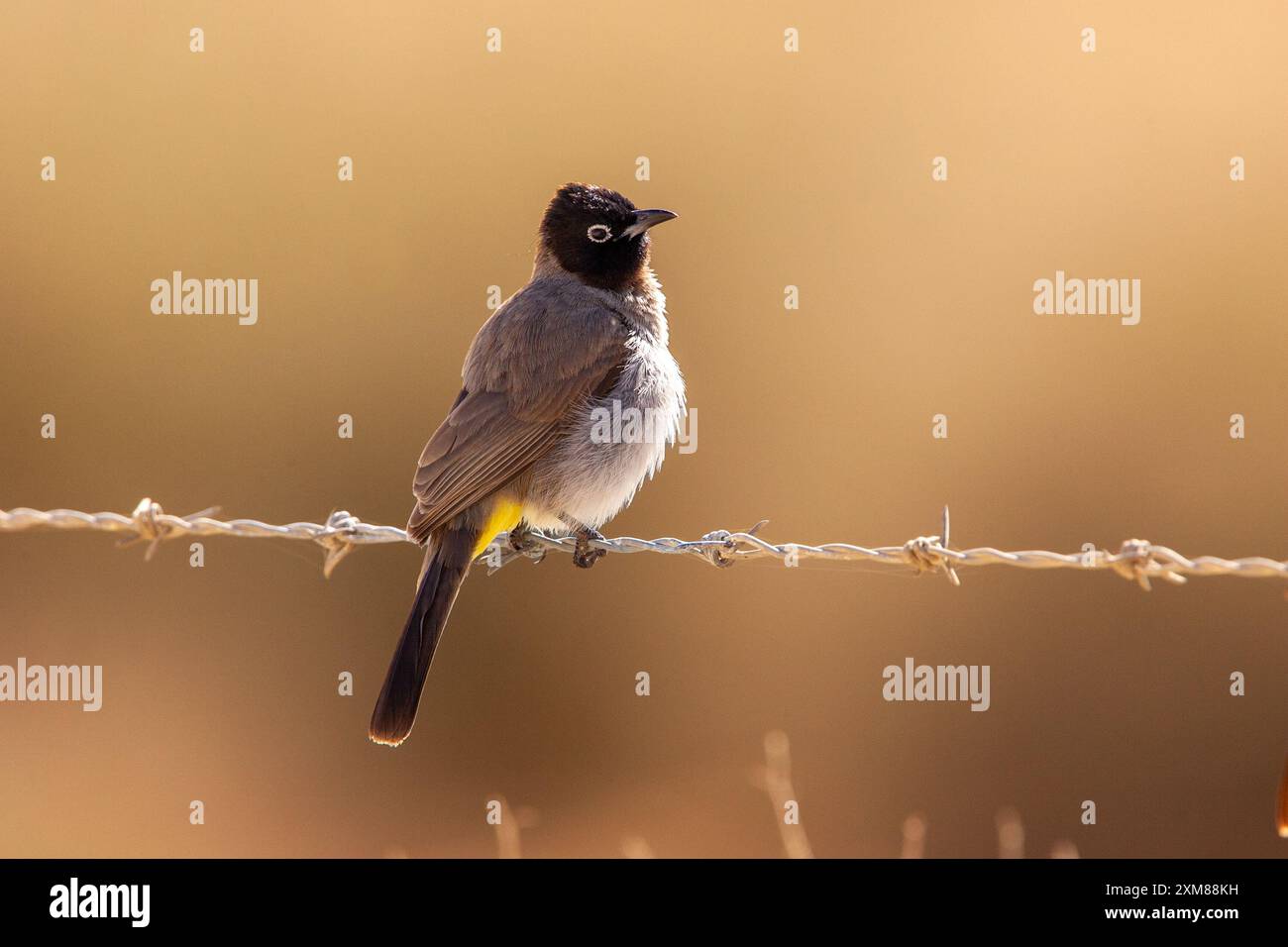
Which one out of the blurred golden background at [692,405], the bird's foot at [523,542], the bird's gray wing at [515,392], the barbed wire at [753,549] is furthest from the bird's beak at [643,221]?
the blurred golden background at [692,405]

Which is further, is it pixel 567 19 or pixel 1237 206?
pixel 567 19

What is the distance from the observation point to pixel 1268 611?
9555 millimetres

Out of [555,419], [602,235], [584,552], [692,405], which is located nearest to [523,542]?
[584,552]

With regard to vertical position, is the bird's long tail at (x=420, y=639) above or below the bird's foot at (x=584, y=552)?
below

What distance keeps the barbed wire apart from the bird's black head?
1.79 meters

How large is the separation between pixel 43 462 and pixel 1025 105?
7.92 m

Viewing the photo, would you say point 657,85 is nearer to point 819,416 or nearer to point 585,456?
point 819,416

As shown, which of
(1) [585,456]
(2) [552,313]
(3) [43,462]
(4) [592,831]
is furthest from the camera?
(3) [43,462]

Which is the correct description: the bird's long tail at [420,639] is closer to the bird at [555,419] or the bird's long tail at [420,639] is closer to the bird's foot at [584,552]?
the bird at [555,419]

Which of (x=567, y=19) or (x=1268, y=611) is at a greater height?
(x=567, y=19)

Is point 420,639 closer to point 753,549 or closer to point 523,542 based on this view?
point 523,542

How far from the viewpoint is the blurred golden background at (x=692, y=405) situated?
9391 mm

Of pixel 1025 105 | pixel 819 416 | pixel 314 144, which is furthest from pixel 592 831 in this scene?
pixel 1025 105

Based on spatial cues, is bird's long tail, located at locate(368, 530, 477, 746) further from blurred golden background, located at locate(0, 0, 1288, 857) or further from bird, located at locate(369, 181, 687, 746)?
blurred golden background, located at locate(0, 0, 1288, 857)
